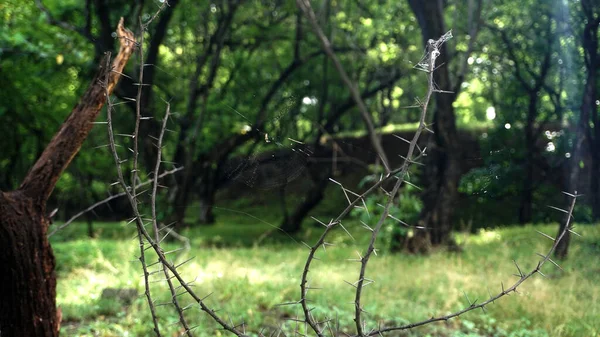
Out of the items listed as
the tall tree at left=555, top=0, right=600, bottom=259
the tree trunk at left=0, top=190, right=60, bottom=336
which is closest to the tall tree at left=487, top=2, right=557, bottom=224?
the tall tree at left=555, top=0, right=600, bottom=259

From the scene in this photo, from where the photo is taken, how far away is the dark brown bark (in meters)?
2.55

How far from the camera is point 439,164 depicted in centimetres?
775

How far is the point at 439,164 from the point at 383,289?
9.86ft

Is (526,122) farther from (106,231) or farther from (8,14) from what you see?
(106,231)

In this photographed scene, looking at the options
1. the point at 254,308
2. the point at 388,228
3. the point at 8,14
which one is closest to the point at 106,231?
the point at 8,14

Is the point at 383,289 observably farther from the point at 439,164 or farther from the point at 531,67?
the point at 531,67

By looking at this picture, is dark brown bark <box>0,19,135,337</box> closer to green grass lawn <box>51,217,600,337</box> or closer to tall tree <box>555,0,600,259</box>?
green grass lawn <box>51,217,600,337</box>

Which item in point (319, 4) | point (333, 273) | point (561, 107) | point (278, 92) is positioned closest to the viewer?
point (561, 107)

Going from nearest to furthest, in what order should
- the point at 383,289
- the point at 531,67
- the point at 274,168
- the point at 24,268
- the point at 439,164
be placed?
the point at 24,268
the point at 274,168
the point at 383,289
the point at 531,67
the point at 439,164

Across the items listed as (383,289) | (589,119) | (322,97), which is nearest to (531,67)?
(589,119)

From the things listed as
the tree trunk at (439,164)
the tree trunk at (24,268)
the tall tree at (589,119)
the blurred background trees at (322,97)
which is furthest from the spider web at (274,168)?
the tree trunk at (439,164)

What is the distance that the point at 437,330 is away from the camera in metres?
4.05

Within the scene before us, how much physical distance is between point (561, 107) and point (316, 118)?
7.14m

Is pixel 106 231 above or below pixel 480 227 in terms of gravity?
below
